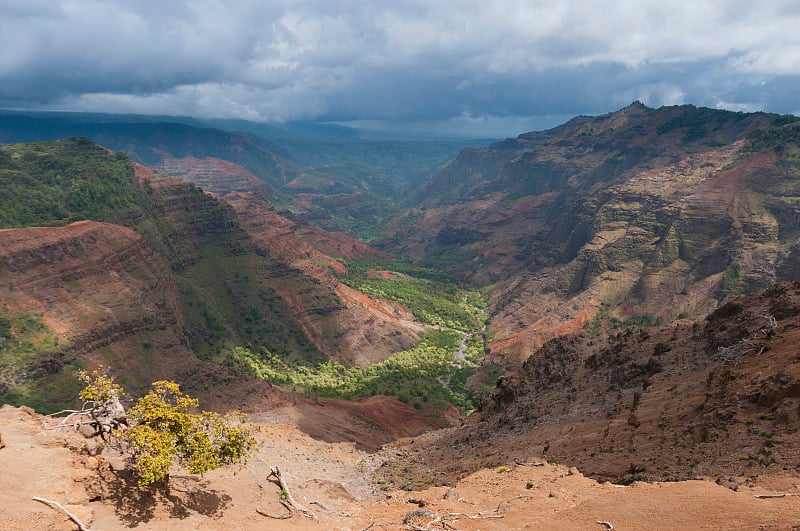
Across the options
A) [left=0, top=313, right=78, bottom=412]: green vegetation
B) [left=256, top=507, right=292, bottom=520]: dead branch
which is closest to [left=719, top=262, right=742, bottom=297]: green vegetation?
[left=256, top=507, right=292, bottom=520]: dead branch

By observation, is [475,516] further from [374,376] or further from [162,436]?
[374,376]

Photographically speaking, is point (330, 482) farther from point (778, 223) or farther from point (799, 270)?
point (778, 223)

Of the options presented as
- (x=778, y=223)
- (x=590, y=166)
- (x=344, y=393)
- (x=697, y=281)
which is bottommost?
(x=344, y=393)

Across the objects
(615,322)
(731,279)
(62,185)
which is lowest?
(615,322)

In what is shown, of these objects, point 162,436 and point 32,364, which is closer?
point 162,436

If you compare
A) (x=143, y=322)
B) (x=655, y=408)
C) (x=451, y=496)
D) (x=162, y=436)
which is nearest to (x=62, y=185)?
(x=143, y=322)

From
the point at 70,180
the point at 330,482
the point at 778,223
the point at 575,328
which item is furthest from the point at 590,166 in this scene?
the point at 330,482

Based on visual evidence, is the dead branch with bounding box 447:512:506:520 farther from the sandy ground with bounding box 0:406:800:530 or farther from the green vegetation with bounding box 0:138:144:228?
the green vegetation with bounding box 0:138:144:228
